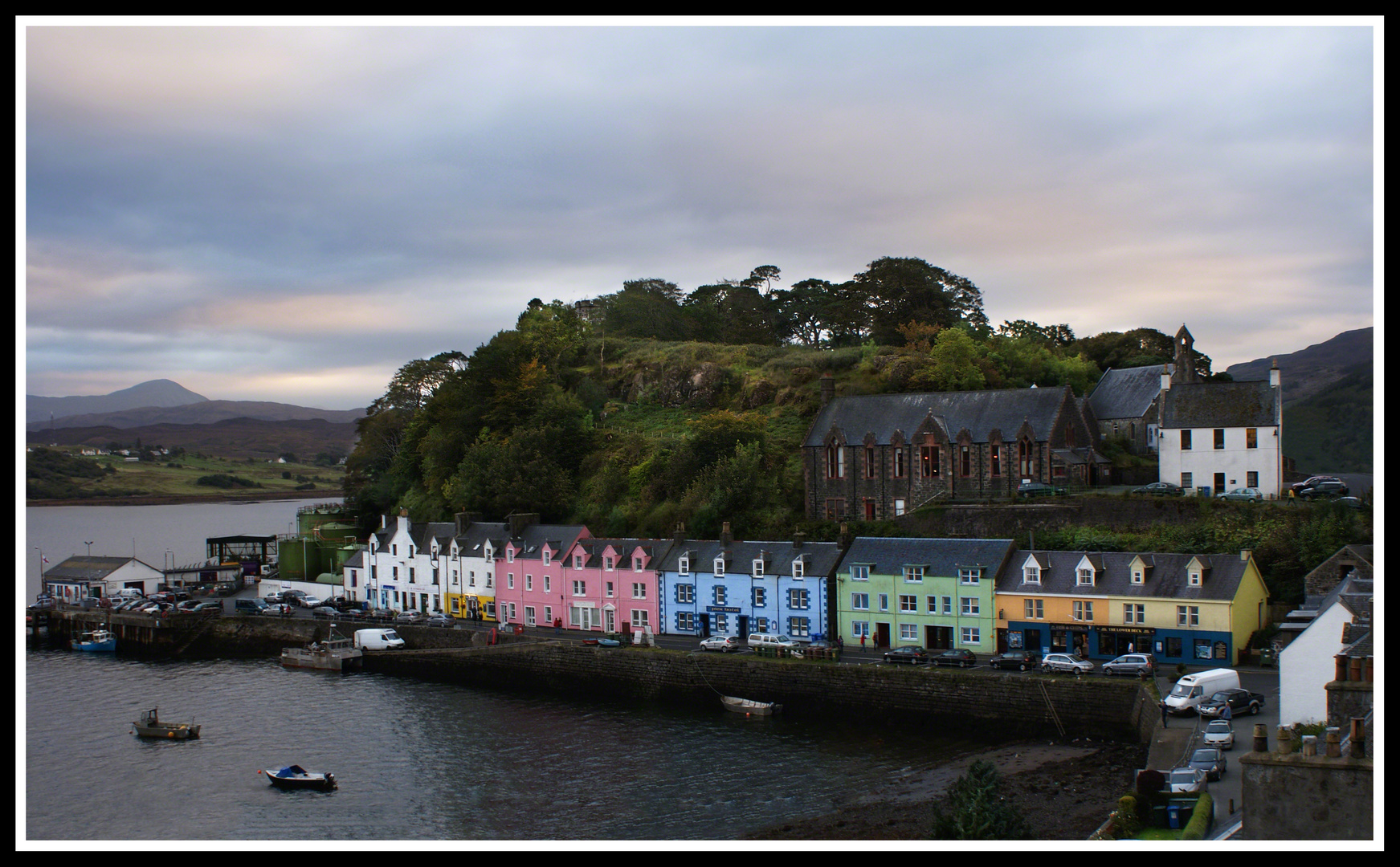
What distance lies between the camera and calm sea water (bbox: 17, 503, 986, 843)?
2583 cm

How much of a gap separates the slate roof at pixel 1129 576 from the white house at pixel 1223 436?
8.21 meters

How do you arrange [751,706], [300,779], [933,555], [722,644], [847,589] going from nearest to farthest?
1. [300,779]
2. [751,706]
3. [933,555]
4. [722,644]
5. [847,589]

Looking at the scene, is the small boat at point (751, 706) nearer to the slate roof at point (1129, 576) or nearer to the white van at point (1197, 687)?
the slate roof at point (1129, 576)

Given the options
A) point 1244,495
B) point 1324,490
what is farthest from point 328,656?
point 1324,490

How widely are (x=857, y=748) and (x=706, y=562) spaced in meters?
13.4

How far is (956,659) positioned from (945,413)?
1573 centimetres

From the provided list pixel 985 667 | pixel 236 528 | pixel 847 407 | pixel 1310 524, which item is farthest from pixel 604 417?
pixel 236 528

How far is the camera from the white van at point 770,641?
37.6 meters

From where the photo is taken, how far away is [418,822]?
26.0 m

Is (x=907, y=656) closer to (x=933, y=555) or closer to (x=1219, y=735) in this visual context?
(x=933, y=555)

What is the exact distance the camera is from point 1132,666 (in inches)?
1251

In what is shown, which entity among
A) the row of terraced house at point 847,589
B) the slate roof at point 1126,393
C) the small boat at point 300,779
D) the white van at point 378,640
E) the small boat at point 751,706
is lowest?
the small boat at point 300,779

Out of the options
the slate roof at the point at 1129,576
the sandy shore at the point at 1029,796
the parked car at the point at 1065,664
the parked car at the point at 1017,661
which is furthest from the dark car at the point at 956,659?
the sandy shore at the point at 1029,796

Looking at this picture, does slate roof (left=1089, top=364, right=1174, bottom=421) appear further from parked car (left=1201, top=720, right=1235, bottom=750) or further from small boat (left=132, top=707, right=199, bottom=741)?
small boat (left=132, top=707, right=199, bottom=741)
